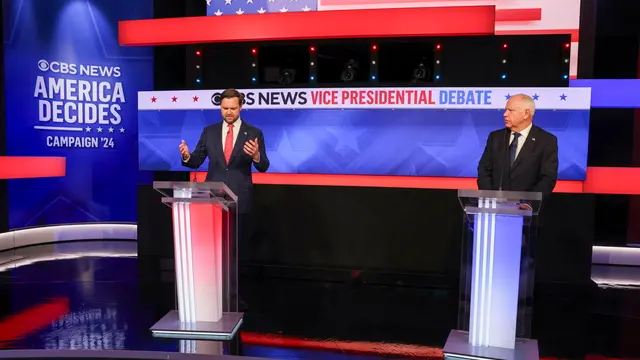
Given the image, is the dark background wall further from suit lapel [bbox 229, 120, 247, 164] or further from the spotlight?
the spotlight

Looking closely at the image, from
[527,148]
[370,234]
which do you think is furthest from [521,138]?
[370,234]

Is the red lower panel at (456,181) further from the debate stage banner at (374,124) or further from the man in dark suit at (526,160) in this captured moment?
the man in dark suit at (526,160)

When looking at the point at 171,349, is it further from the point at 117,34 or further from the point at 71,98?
the point at 117,34

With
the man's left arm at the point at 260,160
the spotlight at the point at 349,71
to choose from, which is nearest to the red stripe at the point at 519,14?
the spotlight at the point at 349,71

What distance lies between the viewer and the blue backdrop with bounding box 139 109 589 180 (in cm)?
488

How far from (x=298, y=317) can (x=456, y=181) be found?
2.58 metres

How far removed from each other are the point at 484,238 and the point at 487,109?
278cm

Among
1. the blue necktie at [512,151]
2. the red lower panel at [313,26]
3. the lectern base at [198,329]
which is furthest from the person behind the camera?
the red lower panel at [313,26]

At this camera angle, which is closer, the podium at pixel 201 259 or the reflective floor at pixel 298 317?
the reflective floor at pixel 298 317

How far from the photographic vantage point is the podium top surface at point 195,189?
264 centimetres

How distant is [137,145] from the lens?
6.25 meters

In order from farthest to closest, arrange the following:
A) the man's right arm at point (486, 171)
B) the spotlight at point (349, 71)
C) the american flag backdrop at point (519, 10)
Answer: the american flag backdrop at point (519, 10), the spotlight at point (349, 71), the man's right arm at point (486, 171)

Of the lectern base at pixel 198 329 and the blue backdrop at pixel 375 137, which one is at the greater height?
the blue backdrop at pixel 375 137

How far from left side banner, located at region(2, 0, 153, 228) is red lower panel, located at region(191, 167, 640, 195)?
4.25 ft
